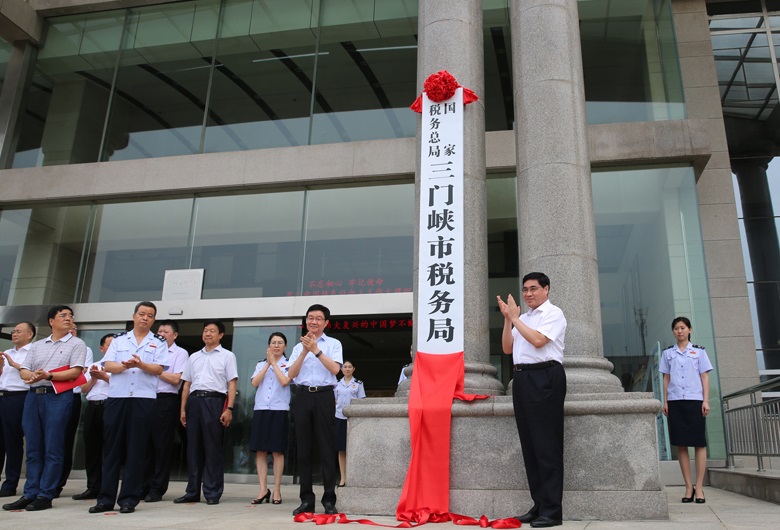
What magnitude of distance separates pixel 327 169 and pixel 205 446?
21.4ft

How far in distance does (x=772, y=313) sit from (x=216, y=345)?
10.4 meters

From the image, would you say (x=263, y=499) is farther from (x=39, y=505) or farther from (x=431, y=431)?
(x=431, y=431)

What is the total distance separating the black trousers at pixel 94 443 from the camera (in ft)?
24.9

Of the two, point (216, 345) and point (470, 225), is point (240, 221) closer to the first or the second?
point (216, 345)

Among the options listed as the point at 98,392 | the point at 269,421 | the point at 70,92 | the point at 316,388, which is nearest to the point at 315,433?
the point at 316,388

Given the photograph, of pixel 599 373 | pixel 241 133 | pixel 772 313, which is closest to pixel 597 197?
pixel 772 313

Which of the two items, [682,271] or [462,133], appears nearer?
[462,133]

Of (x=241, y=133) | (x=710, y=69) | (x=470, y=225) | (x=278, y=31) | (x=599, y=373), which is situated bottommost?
(x=599, y=373)

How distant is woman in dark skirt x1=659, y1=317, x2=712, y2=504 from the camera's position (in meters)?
6.88

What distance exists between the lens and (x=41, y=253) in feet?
44.1

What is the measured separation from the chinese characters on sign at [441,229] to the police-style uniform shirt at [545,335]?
102cm

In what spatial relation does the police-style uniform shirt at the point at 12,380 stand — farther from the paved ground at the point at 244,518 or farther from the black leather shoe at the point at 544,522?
the black leather shoe at the point at 544,522

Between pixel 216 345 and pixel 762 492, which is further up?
pixel 216 345

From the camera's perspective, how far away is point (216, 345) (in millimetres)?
7211
